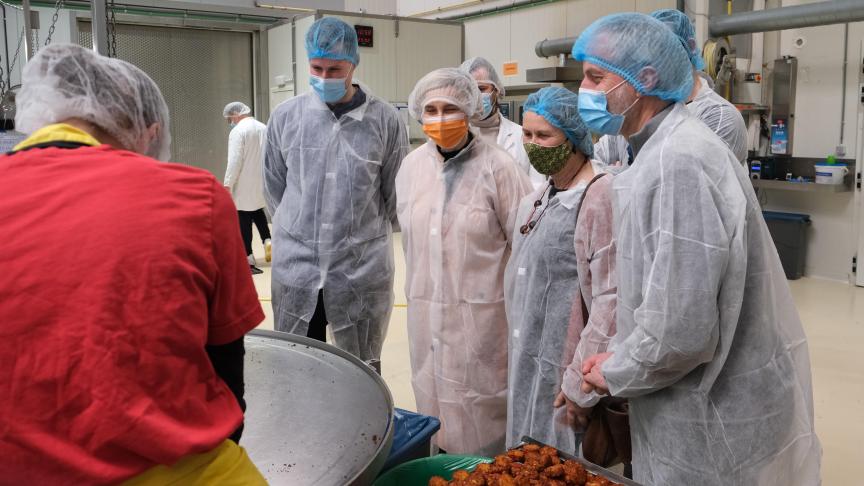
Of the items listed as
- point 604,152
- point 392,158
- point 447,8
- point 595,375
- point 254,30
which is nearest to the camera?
point 595,375

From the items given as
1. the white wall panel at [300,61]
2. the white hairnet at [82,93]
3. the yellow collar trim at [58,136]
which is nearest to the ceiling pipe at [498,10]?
the white wall panel at [300,61]

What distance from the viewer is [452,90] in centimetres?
220

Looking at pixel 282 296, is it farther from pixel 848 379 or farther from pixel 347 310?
pixel 848 379

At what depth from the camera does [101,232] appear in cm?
82

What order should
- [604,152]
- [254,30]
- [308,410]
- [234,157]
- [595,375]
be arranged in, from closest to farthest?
1. [308,410]
2. [595,375]
3. [604,152]
4. [234,157]
5. [254,30]

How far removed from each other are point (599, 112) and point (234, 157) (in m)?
4.44

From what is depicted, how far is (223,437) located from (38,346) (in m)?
0.25

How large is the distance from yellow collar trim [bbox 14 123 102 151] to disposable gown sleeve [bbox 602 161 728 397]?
92 centimetres

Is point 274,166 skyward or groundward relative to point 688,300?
skyward

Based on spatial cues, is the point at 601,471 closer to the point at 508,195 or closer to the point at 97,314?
the point at 508,195

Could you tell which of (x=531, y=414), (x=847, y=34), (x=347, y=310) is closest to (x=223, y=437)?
(x=531, y=414)

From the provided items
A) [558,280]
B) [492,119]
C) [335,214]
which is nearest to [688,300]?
[558,280]

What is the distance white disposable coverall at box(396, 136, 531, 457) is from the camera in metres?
2.12

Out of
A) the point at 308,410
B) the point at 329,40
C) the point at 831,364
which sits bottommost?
the point at 831,364
